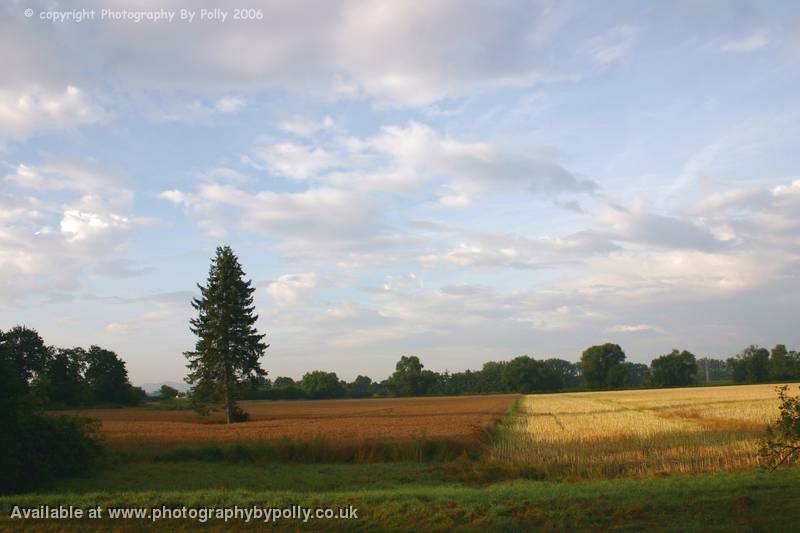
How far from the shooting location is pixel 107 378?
92.8 metres

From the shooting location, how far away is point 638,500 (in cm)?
1207

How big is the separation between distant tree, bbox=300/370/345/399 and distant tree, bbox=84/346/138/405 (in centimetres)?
4965

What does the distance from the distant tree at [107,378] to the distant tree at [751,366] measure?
136 metres

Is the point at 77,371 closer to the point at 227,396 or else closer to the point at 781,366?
the point at 227,396

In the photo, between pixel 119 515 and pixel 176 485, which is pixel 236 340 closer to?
pixel 176 485

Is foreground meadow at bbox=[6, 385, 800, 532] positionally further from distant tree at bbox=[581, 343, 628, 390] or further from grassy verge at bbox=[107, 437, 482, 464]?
distant tree at bbox=[581, 343, 628, 390]

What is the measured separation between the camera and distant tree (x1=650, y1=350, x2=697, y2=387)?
146750 millimetres

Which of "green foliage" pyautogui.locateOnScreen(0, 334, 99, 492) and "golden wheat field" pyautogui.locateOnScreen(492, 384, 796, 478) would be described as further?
"golden wheat field" pyautogui.locateOnScreen(492, 384, 796, 478)

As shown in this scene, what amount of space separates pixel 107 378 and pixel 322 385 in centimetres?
5984

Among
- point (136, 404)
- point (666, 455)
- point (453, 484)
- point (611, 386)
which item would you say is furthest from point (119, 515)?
point (611, 386)

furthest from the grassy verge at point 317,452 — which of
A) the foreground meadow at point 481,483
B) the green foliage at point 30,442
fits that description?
the green foliage at point 30,442

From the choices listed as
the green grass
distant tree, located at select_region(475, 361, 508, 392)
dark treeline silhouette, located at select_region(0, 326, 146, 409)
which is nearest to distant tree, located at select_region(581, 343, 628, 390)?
distant tree, located at select_region(475, 361, 508, 392)

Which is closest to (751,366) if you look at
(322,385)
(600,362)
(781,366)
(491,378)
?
(781,366)

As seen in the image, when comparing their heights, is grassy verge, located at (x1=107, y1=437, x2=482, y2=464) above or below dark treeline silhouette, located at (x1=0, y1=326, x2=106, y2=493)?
below
